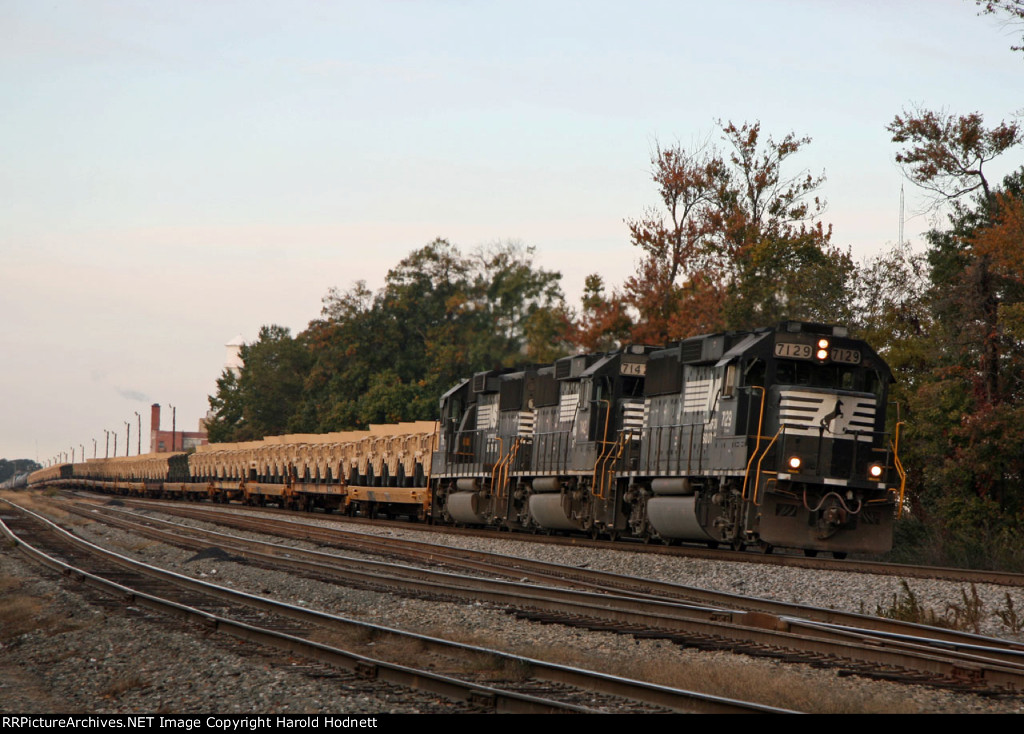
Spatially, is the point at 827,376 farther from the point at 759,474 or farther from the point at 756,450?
the point at 759,474

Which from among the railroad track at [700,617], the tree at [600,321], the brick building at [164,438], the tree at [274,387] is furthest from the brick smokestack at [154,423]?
the railroad track at [700,617]

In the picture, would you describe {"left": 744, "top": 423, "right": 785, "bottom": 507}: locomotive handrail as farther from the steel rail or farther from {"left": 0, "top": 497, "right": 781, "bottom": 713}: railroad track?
{"left": 0, "top": 497, "right": 781, "bottom": 713}: railroad track

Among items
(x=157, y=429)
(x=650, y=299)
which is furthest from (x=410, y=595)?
(x=157, y=429)

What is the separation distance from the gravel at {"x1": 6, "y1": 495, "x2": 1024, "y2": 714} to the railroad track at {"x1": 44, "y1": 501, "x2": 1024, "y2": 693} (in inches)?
14.9

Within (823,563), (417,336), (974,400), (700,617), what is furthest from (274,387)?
(700,617)

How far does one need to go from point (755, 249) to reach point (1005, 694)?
1245 inches

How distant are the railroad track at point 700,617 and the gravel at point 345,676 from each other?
1.24 feet

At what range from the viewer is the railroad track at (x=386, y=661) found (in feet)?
22.2

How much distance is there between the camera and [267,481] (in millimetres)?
46438

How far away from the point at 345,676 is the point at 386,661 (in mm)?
651

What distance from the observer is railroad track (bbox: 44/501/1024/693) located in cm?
812

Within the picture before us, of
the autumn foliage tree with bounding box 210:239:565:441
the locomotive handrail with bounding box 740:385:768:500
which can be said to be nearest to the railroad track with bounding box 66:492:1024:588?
the locomotive handrail with bounding box 740:385:768:500

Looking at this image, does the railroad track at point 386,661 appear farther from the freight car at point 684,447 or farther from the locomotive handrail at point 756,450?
the freight car at point 684,447

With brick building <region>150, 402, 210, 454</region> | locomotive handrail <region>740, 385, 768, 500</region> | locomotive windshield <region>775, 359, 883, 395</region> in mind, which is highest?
locomotive windshield <region>775, 359, 883, 395</region>
